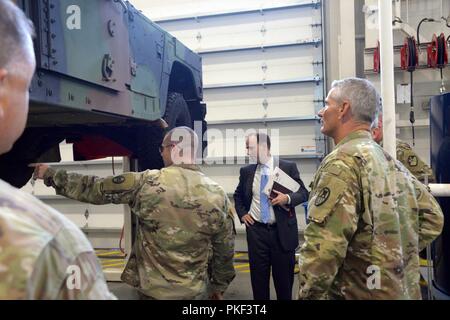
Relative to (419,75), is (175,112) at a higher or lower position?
lower

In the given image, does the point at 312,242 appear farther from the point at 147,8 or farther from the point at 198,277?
the point at 147,8

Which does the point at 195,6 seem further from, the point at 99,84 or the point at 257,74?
the point at 99,84

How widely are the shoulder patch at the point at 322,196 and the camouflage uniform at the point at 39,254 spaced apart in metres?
1.11

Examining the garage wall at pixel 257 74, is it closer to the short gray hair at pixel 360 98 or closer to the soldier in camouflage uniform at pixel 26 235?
the short gray hair at pixel 360 98

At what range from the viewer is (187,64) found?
4.10 meters

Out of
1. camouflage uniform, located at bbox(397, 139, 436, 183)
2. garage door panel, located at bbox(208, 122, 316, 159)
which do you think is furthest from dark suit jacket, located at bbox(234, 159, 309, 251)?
garage door panel, located at bbox(208, 122, 316, 159)

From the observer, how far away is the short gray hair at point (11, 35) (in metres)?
0.78

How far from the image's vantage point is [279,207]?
366cm

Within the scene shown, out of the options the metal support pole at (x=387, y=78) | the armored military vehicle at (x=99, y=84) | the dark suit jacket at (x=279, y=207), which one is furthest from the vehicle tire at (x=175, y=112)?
the metal support pole at (x=387, y=78)

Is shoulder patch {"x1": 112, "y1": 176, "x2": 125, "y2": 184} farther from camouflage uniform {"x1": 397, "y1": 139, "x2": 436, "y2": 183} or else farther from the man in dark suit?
camouflage uniform {"x1": 397, "y1": 139, "x2": 436, "y2": 183}

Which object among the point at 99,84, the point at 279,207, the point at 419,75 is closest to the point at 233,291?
the point at 279,207

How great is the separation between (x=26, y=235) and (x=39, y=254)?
39mm

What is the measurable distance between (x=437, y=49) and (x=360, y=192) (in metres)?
4.87
